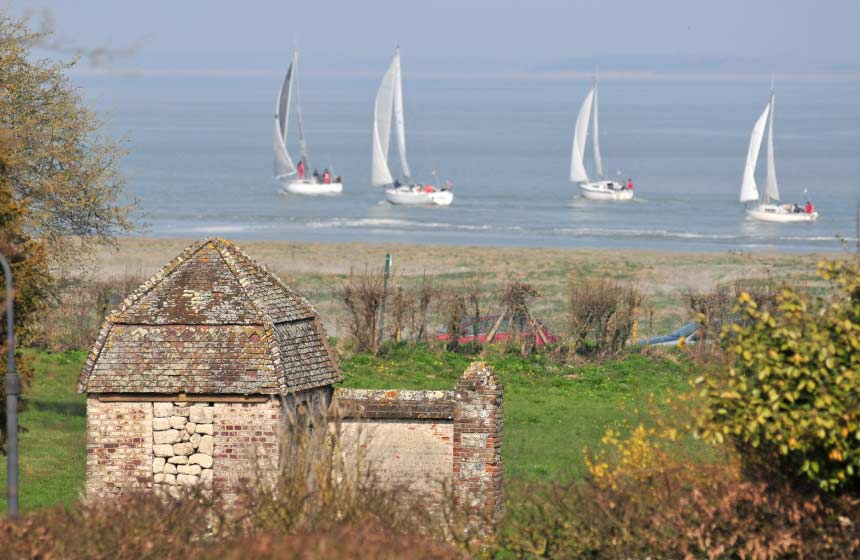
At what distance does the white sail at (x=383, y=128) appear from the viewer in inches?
4304

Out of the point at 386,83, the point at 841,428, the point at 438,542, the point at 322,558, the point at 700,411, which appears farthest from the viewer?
the point at 386,83

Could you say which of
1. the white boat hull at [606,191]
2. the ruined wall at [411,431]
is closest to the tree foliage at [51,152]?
the ruined wall at [411,431]

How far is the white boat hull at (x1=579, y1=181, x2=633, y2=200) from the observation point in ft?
359

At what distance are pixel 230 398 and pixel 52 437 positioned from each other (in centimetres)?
1048

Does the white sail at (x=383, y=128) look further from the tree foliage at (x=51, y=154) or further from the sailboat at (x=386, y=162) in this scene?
the tree foliage at (x=51, y=154)

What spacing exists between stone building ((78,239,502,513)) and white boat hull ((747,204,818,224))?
249 ft

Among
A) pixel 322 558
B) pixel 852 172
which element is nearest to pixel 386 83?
pixel 852 172

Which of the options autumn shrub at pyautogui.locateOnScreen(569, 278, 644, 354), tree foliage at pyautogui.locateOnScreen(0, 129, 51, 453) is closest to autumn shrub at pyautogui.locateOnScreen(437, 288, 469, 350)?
autumn shrub at pyautogui.locateOnScreen(569, 278, 644, 354)

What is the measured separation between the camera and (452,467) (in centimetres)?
1919

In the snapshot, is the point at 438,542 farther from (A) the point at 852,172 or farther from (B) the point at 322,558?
(A) the point at 852,172

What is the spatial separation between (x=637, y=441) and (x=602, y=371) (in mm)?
18166

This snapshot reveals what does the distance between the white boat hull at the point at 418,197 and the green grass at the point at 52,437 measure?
68718 mm

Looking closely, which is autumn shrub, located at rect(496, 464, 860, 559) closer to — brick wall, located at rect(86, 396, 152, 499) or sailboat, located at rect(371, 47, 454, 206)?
brick wall, located at rect(86, 396, 152, 499)

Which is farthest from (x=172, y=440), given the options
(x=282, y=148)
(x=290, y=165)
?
Answer: (x=290, y=165)
